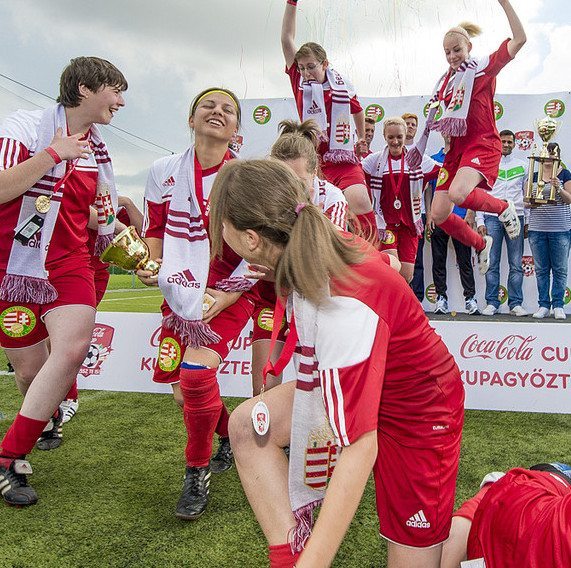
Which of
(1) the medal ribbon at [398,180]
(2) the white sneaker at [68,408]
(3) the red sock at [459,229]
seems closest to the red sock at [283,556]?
(2) the white sneaker at [68,408]

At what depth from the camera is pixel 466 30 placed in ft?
14.9

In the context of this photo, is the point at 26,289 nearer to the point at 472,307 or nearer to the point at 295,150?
the point at 295,150

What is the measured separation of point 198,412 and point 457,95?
10.1ft

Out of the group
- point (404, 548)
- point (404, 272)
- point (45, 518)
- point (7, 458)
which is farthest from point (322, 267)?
point (404, 272)

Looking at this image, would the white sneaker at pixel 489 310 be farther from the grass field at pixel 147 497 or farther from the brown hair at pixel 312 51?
the brown hair at pixel 312 51

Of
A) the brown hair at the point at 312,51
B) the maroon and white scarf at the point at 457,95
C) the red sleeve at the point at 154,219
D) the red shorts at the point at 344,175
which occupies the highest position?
the brown hair at the point at 312,51

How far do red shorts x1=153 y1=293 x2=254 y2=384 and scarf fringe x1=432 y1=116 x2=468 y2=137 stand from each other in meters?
2.43

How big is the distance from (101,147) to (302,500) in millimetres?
2045

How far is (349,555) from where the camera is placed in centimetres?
202

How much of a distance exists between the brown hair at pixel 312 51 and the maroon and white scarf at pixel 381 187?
1567mm

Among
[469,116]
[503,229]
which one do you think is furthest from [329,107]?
[503,229]

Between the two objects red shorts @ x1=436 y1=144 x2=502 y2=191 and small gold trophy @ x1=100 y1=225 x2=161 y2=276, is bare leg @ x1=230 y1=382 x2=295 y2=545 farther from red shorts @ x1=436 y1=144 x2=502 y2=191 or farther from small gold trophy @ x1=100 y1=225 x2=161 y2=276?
red shorts @ x1=436 y1=144 x2=502 y2=191

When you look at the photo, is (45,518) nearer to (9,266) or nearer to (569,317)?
(9,266)

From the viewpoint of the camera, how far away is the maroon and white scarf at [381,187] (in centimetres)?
576
